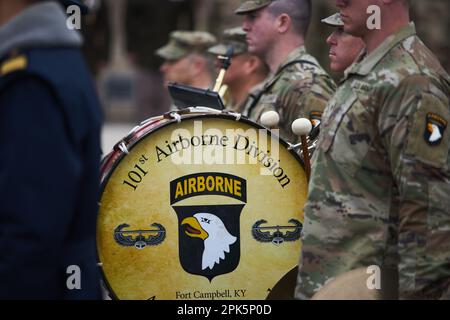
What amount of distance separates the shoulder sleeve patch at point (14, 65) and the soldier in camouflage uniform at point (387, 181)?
5.05ft

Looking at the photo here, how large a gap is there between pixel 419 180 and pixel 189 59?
763 centimetres

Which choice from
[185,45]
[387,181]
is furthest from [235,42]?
[387,181]

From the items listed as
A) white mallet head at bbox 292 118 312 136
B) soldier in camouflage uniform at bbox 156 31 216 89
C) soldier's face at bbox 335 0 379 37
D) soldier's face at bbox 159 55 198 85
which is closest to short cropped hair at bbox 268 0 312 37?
white mallet head at bbox 292 118 312 136

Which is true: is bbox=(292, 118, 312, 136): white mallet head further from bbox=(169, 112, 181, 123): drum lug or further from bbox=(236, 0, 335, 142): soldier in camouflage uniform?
bbox=(236, 0, 335, 142): soldier in camouflage uniform

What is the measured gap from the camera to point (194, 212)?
5.71 metres

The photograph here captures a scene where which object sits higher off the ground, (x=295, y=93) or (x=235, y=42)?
(x=235, y=42)

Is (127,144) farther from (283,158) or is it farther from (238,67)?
(238,67)

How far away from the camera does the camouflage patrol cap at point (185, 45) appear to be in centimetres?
1218

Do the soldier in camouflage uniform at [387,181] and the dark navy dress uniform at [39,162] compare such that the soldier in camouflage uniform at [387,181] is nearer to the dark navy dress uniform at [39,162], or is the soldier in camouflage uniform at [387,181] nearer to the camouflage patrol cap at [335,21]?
the dark navy dress uniform at [39,162]

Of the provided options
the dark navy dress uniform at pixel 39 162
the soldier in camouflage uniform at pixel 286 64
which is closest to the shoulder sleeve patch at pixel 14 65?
the dark navy dress uniform at pixel 39 162

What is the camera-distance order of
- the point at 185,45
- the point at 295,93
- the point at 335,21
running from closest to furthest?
the point at 335,21 < the point at 295,93 < the point at 185,45

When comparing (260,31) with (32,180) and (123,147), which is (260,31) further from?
(32,180)
